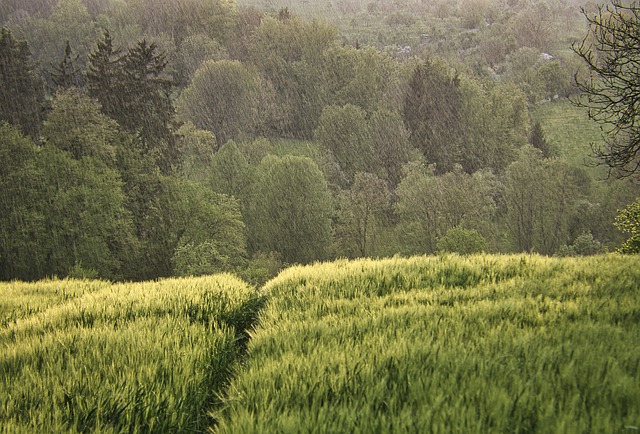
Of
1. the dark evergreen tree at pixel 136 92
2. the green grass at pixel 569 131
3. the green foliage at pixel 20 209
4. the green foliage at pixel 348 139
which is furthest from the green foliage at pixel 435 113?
the green foliage at pixel 20 209

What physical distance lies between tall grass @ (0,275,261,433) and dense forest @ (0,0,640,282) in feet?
43.7

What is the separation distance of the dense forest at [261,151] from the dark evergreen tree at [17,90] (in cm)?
17

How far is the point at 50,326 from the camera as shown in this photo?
5.30m

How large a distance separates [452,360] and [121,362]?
299cm

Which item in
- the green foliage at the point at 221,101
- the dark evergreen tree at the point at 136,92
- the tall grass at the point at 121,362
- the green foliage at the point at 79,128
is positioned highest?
the green foliage at the point at 221,101

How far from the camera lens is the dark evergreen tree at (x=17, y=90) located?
123 feet

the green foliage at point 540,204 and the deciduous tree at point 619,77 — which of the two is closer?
the deciduous tree at point 619,77

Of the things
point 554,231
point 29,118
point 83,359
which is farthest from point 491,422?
point 554,231

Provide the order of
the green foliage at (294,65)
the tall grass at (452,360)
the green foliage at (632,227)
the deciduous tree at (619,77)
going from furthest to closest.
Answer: the green foliage at (294,65)
the green foliage at (632,227)
the deciduous tree at (619,77)
the tall grass at (452,360)

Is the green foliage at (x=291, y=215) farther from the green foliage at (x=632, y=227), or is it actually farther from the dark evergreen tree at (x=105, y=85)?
the green foliage at (x=632, y=227)

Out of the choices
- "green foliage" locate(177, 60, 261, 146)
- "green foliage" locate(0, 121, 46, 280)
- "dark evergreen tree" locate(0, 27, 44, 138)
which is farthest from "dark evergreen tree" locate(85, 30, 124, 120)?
"green foliage" locate(177, 60, 261, 146)

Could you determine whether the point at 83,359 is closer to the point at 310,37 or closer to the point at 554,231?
the point at 554,231

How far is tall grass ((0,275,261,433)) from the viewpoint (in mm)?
3150

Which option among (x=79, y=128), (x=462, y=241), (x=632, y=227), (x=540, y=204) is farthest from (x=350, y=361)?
(x=540, y=204)
